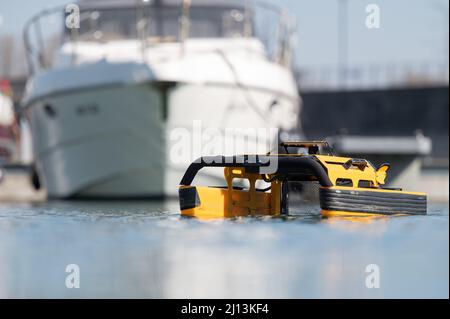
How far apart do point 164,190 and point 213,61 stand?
310 cm

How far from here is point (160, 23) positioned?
70.9 ft

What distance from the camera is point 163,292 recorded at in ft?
26.0

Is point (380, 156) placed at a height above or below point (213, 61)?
below

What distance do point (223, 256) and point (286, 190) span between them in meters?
4.48

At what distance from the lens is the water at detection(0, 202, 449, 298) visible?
812 centimetres

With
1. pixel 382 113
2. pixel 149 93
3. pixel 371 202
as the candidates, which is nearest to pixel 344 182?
pixel 371 202

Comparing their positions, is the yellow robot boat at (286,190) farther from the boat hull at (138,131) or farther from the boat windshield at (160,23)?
the boat windshield at (160,23)

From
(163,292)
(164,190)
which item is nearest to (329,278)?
(163,292)

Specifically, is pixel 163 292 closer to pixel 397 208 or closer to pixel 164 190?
pixel 397 208

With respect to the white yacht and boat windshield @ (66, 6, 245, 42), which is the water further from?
boat windshield @ (66, 6, 245, 42)

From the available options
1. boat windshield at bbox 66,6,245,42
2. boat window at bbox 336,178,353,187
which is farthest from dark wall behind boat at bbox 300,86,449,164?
boat window at bbox 336,178,353,187

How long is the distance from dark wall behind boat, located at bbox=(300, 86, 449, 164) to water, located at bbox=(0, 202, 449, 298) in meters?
28.7
